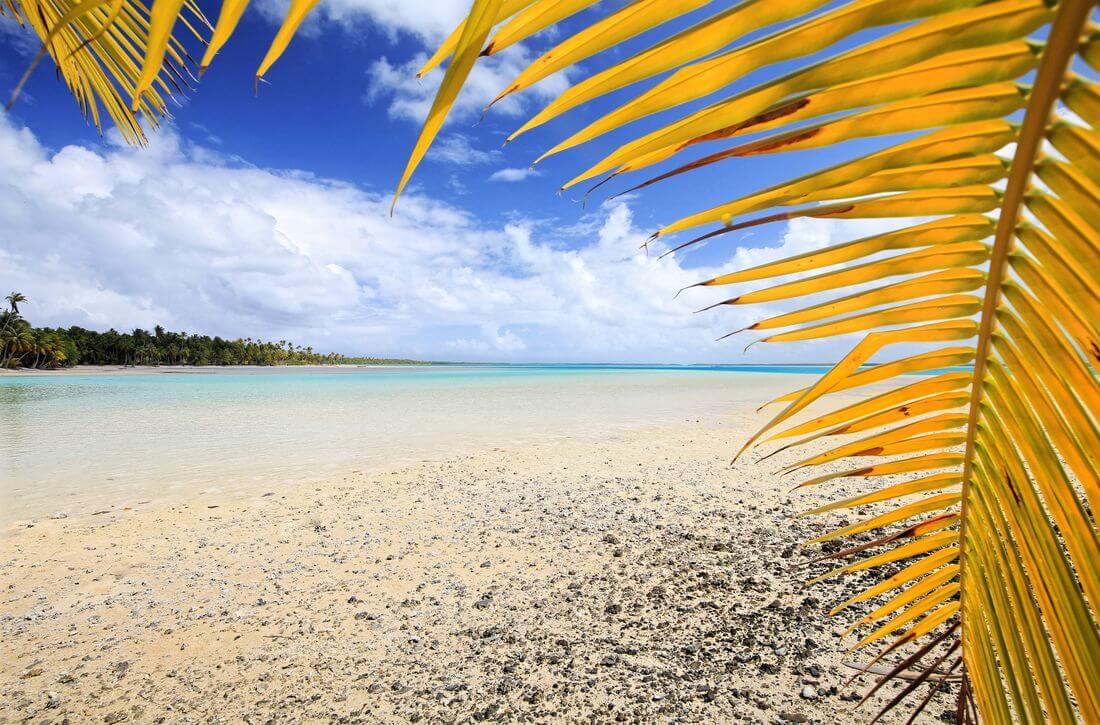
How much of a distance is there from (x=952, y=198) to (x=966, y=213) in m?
0.03

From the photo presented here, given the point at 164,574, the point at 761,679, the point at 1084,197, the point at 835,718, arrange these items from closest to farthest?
1. the point at 1084,197
2. the point at 835,718
3. the point at 761,679
4. the point at 164,574

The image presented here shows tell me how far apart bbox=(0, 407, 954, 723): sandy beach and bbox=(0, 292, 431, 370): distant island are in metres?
63.4

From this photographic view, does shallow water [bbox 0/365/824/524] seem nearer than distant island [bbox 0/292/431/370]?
Yes

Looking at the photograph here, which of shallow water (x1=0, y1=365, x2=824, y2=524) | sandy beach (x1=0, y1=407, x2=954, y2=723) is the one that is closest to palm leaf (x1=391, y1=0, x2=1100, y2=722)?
sandy beach (x1=0, y1=407, x2=954, y2=723)

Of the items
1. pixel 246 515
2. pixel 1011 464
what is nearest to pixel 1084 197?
pixel 1011 464

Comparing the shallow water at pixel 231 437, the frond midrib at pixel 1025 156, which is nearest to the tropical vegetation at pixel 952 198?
the frond midrib at pixel 1025 156

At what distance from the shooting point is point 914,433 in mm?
756

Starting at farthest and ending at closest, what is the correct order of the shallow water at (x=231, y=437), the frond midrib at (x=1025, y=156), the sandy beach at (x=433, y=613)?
1. the shallow water at (x=231, y=437)
2. the sandy beach at (x=433, y=613)
3. the frond midrib at (x=1025, y=156)

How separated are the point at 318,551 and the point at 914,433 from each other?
398 cm

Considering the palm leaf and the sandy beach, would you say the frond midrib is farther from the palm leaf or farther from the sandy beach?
the sandy beach

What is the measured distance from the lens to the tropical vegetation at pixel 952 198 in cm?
40

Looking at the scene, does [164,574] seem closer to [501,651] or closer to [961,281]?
[501,651]

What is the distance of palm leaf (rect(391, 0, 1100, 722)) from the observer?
0.40 m

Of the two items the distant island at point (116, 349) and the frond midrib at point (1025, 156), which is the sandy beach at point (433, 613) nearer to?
the frond midrib at point (1025, 156)
